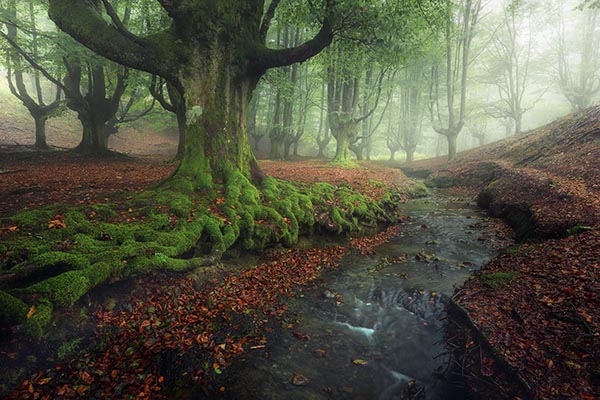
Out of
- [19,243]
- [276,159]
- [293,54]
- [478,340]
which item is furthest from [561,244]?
[276,159]

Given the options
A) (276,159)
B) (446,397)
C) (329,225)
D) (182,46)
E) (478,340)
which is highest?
(182,46)

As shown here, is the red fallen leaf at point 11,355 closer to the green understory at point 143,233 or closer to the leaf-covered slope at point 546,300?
the green understory at point 143,233

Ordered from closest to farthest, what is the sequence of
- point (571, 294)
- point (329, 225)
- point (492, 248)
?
point (571, 294) → point (492, 248) → point (329, 225)

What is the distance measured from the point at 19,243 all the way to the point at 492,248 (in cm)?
1061

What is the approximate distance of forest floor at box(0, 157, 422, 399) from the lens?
3.57 metres

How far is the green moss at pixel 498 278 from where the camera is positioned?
5520 millimetres

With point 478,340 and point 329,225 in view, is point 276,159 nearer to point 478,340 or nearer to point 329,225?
point 329,225

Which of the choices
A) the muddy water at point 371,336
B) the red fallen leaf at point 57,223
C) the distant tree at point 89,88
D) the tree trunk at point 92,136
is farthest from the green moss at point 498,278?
the tree trunk at point 92,136

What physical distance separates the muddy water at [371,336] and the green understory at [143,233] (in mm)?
2024

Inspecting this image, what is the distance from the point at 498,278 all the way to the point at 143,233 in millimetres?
6892

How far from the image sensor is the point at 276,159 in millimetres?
26453

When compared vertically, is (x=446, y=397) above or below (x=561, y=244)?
below

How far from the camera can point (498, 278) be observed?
18.7 ft

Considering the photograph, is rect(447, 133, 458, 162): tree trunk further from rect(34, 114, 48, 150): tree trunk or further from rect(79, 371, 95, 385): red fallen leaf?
rect(34, 114, 48, 150): tree trunk
